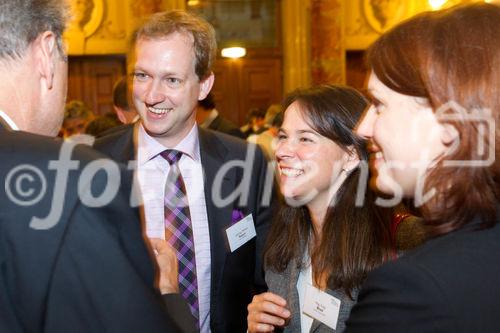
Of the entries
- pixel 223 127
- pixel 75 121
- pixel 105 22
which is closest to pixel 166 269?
pixel 223 127

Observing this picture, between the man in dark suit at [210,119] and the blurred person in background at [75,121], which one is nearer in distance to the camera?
the man in dark suit at [210,119]

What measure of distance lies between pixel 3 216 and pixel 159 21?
1.44 metres

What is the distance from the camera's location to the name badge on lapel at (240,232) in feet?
7.00

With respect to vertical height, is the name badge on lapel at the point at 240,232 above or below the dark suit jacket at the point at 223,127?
below

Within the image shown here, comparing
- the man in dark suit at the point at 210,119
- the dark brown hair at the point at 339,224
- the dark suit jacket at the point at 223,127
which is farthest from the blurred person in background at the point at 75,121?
the dark brown hair at the point at 339,224

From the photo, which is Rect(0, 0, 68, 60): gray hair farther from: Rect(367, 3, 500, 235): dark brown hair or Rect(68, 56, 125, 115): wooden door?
Rect(68, 56, 125, 115): wooden door

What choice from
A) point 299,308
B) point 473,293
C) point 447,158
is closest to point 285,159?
point 299,308

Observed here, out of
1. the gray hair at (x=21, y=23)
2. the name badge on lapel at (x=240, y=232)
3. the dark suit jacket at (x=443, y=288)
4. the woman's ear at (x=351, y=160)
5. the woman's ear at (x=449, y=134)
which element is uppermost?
the gray hair at (x=21, y=23)

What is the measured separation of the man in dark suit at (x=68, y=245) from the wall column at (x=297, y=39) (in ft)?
26.7

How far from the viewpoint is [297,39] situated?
912cm

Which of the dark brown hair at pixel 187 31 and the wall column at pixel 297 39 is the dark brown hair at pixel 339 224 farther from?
the wall column at pixel 297 39

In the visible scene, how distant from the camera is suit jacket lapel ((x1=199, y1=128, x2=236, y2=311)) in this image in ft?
6.89

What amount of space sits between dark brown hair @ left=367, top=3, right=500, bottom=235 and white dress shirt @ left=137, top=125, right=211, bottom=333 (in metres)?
1.16

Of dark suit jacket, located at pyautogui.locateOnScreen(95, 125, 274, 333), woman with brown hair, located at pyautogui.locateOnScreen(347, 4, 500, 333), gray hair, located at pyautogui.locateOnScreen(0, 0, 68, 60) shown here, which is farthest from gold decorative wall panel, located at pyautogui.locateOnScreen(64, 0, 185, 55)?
woman with brown hair, located at pyautogui.locateOnScreen(347, 4, 500, 333)
